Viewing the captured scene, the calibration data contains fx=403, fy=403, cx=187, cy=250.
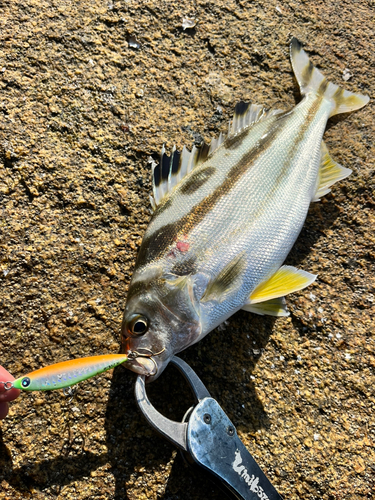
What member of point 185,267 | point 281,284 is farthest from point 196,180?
point 281,284

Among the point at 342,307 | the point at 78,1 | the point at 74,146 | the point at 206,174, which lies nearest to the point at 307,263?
the point at 342,307

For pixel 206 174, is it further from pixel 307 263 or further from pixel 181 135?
pixel 307 263

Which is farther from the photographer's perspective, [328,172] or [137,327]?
[328,172]

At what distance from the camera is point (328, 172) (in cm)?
A: 220

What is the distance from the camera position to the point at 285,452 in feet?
6.12

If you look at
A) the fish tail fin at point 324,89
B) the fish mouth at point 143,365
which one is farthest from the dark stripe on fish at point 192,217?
the fish tail fin at point 324,89

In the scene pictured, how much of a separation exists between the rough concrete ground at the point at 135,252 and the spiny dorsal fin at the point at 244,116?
180 mm

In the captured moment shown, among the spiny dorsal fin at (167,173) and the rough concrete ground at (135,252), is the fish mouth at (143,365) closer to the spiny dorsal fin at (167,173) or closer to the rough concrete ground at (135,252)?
the rough concrete ground at (135,252)

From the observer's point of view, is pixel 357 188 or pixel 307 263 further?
pixel 357 188

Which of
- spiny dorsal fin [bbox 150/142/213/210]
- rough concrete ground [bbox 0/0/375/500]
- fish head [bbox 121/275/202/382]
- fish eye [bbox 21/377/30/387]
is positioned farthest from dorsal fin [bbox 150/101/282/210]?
fish eye [bbox 21/377/30/387]

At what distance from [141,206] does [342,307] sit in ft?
3.89

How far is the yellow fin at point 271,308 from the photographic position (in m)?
1.92

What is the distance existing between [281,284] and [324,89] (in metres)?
1.23

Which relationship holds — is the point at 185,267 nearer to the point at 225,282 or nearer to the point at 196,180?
the point at 225,282
